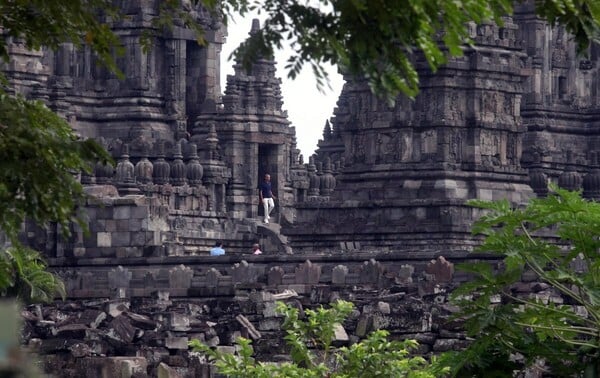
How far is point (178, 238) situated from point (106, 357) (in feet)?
105

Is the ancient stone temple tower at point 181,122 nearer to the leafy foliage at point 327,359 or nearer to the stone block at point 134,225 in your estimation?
the stone block at point 134,225

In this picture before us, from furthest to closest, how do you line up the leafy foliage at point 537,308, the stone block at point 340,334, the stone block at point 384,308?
1. the stone block at point 384,308
2. the stone block at point 340,334
3. the leafy foliage at point 537,308

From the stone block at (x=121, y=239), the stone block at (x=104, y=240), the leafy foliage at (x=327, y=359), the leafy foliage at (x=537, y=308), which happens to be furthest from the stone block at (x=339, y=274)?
the leafy foliage at (x=537, y=308)

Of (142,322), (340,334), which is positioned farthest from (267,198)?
(340,334)

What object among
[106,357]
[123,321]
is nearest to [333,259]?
[123,321]

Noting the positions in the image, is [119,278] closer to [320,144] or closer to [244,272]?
[244,272]

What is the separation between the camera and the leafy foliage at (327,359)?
25.8 meters

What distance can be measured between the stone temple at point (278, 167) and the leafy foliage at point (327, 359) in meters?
4.46

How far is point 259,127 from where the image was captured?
73.7m

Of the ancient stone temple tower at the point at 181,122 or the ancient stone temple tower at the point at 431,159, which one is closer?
the ancient stone temple tower at the point at 431,159

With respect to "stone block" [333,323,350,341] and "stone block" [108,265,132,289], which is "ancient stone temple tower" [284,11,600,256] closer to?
"stone block" [108,265,132,289]

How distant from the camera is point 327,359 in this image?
27844mm

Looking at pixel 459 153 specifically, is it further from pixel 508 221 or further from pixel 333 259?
pixel 508 221

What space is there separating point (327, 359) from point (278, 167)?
153 feet
